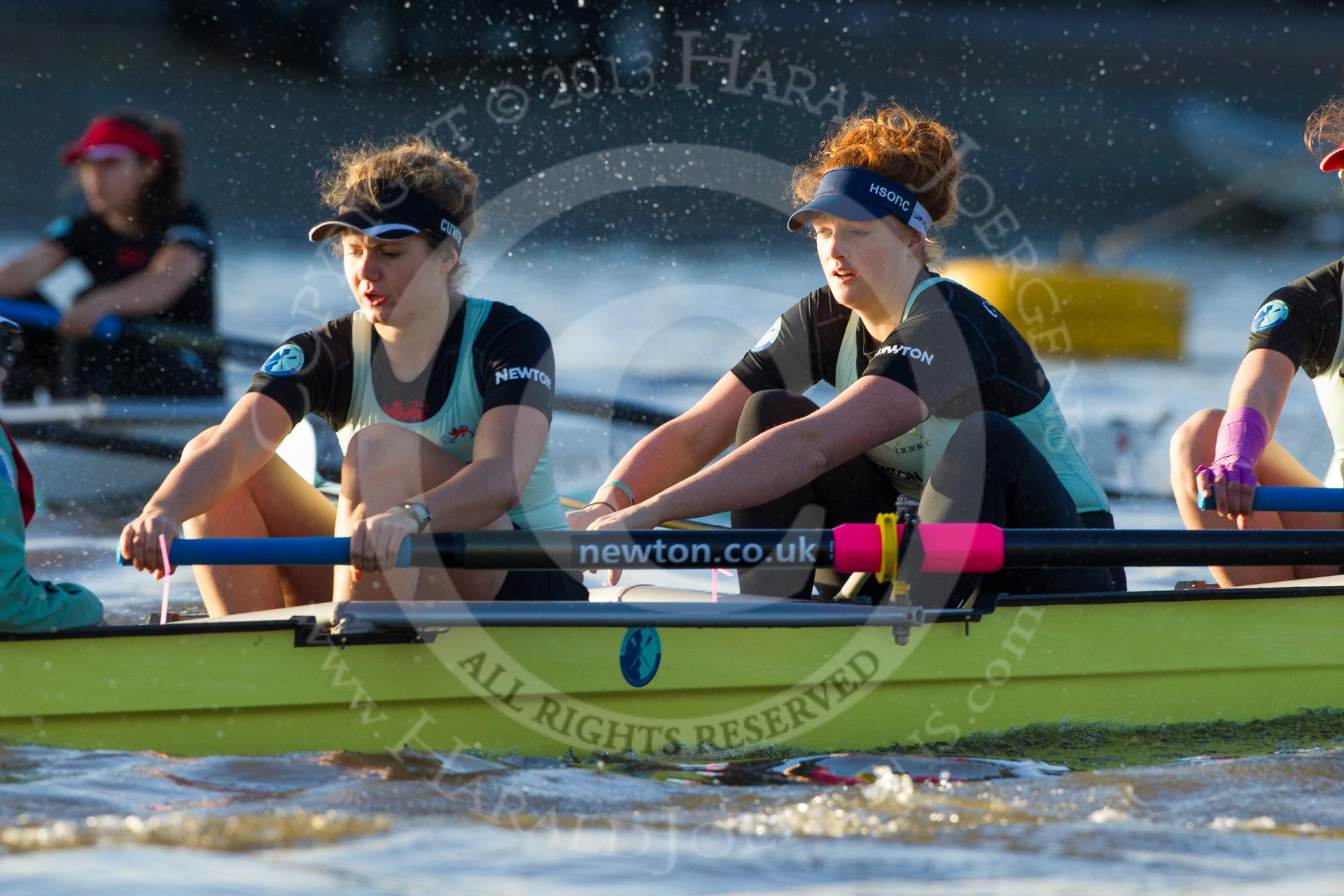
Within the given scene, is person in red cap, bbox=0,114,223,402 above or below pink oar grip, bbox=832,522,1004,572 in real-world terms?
above

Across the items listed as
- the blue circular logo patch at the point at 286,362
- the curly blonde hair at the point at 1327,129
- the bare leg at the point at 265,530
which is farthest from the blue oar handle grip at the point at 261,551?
the curly blonde hair at the point at 1327,129

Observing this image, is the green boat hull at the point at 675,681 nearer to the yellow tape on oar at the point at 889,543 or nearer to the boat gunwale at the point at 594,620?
the boat gunwale at the point at 594,620

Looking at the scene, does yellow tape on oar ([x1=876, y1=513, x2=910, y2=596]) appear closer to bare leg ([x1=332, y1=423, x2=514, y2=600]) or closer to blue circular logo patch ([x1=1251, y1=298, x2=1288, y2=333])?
bare leg ([x1=332, y1=423, x2=514, y2=600])

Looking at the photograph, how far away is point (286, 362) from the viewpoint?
2605mm

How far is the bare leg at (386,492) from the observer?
241cm

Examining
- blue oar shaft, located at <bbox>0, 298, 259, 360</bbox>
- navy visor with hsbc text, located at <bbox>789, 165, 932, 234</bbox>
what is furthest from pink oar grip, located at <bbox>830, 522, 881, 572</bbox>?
blue oar shaft, located at <bbox>0, 298, 259, 360</bbox>

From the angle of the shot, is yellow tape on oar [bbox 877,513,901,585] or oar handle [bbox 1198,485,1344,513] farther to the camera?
oar handle [bbox 1198,485,1344,513]

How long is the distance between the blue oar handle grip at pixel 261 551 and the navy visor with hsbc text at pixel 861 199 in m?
1.10

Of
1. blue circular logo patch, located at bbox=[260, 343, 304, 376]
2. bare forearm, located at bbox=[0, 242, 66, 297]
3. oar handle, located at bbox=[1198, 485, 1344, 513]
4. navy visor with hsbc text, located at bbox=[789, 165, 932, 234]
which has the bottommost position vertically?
oar handle, located at bbox=[1198, 485, 1344, 513]

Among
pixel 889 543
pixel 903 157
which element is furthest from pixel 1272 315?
pixel 889 543

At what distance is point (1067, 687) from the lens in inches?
107

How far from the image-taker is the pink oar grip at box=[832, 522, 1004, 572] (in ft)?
8.09

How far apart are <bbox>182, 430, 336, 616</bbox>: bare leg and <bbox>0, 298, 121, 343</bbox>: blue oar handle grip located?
3649 millimetres

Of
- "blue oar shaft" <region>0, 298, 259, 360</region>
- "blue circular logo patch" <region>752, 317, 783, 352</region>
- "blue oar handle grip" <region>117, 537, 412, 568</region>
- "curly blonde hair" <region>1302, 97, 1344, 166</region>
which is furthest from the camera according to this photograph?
"blue oar shaft" <region>0, 298, 259, 360</region>
